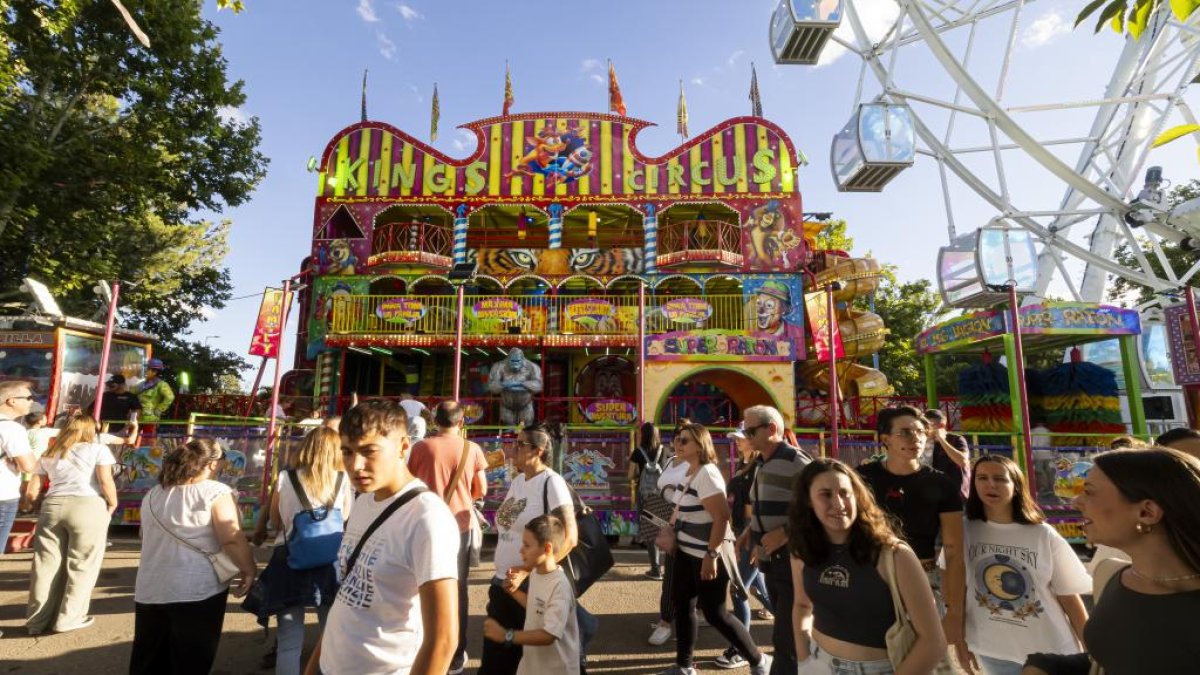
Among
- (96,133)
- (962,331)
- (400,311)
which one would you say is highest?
(96,133)

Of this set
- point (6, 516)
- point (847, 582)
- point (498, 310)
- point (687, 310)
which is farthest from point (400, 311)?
point (847, 582)

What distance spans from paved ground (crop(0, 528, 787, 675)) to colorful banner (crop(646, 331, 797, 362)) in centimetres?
762

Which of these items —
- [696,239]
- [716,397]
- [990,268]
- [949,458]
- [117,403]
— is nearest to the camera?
[949,458]

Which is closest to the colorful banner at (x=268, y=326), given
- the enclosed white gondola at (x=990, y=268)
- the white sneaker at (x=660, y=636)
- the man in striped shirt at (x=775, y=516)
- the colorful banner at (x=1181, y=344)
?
the white sneaker at (x=660, y=636)

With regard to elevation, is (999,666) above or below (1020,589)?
below

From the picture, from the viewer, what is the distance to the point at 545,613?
9.34 feet

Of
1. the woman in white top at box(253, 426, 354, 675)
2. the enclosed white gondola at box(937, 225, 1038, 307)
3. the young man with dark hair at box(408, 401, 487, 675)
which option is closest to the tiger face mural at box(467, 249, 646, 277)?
the enclosed white gondola at box(937, 225, 1038, 307)

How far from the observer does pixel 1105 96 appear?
1455 cm

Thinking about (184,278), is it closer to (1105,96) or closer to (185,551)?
(185,551)

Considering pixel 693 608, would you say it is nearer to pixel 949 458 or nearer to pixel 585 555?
pixel 585 555

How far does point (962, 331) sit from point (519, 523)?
9.65m

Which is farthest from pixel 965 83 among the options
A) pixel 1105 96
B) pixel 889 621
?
pixel 889 621

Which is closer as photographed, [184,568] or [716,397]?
[184,568]

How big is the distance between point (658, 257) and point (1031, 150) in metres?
8.93
